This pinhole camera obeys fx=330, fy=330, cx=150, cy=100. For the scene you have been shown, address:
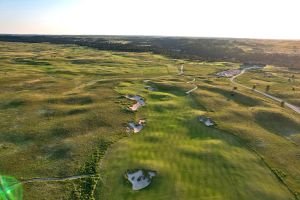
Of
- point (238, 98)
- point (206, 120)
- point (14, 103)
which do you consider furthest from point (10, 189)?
point (238, 98)

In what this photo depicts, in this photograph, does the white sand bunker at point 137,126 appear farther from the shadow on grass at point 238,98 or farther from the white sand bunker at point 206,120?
the shadow on grass at point 238,98

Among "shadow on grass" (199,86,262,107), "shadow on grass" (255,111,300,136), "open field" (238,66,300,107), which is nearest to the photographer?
"shadow on grass" (255,111,300,136)

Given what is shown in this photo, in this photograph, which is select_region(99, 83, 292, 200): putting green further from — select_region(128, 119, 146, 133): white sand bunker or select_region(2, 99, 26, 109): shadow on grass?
select_region(2, 99, 26, 109): shadow on grass

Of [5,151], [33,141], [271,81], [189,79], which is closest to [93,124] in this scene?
[33,141]

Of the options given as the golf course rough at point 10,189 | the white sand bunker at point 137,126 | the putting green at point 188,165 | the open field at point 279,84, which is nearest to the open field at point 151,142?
the putting green at point 188,165

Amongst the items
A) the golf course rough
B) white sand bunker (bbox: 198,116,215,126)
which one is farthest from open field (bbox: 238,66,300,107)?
the golf course rough

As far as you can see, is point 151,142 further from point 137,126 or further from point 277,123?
point 277,123

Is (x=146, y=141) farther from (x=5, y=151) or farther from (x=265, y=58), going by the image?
(x=265, y=58)
